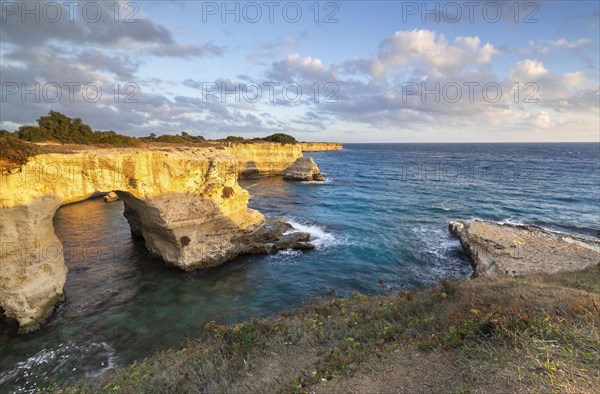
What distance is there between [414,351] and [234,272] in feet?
46.1

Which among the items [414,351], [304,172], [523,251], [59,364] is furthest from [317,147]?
[414,351]

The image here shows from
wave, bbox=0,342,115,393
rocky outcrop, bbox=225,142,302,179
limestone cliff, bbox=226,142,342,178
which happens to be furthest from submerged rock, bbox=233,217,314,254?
rocky outcrop, bbox=225,142,302,179

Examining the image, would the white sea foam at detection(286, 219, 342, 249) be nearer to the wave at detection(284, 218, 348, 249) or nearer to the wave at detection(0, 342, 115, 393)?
the wave at detection(284, 218, 348, 249)

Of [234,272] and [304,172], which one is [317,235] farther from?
[304,172]

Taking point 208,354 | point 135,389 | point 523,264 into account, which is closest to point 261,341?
point 208,354

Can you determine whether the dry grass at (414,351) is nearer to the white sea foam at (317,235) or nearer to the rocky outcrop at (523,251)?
the rocky outcrop at (523,251)

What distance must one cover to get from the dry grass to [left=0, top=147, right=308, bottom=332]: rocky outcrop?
800 centimetres

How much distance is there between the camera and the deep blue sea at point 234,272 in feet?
40.6

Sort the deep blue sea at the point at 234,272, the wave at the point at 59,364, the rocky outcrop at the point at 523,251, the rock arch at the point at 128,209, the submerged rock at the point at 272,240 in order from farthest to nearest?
the submerged rock at the point at 272,240
the rocky outcrop at the point at 523,251
the rock arch at the point at 128,209
the deep blue sea at the point at 234,272
the wave at the point at 59,364

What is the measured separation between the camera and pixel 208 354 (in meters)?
8.58

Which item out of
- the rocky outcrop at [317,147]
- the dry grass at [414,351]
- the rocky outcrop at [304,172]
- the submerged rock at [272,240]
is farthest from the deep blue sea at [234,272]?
the rocky outcrop at [317,147]

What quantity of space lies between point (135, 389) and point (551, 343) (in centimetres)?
938

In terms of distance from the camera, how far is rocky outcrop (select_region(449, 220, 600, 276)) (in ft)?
Result: 53.6

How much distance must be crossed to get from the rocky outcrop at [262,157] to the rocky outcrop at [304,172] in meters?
9.39
